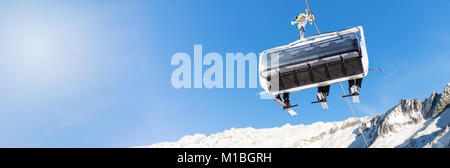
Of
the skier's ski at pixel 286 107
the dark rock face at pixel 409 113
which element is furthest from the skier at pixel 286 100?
the dark rock face at pixel 409 113

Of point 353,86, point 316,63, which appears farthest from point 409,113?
point 316,63

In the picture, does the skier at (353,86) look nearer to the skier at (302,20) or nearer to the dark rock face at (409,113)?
the skier at (302,20)

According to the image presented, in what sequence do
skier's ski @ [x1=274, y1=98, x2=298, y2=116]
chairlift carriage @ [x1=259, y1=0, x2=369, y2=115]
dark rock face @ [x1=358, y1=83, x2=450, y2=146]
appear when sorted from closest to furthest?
chairlift carriage @ [x1=259, y1=0, x2=369, y2=115] < skier's ski @ [x1=274, y1=98, x2=298, y2=116] < dark rock face @ [x1=358, y1=83, x2=450, y2=146]

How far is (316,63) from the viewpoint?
51.8 feet

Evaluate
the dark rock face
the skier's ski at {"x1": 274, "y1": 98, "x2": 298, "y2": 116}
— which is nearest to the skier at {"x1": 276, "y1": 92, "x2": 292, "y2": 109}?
the skier's ski at {"x1": 274, "y1": 98, "x2": 298, "y2": 116}

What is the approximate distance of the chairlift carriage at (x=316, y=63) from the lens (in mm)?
15547

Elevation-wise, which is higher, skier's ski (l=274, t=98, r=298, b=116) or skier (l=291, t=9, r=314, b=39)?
skier (l=291, t=9, r=314, b=39)

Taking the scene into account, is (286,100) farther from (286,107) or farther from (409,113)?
(409,113)

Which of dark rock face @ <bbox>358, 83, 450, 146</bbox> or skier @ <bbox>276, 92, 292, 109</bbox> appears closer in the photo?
skier @ <bbox>276, 92, 292, 109</bbox>

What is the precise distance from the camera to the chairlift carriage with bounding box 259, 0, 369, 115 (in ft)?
51.0

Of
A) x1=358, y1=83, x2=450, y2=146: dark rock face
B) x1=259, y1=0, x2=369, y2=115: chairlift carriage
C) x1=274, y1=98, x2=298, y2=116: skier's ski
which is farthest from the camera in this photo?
x1=358, y1=83, x2=450, y2=146: dark rock face

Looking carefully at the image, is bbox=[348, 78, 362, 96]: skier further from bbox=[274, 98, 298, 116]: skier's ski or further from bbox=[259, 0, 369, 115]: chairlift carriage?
bbox=[274, 98, 298, 116]: skier's ski

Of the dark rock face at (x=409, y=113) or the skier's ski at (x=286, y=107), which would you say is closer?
the skier's ski at (x=286, y=107)
